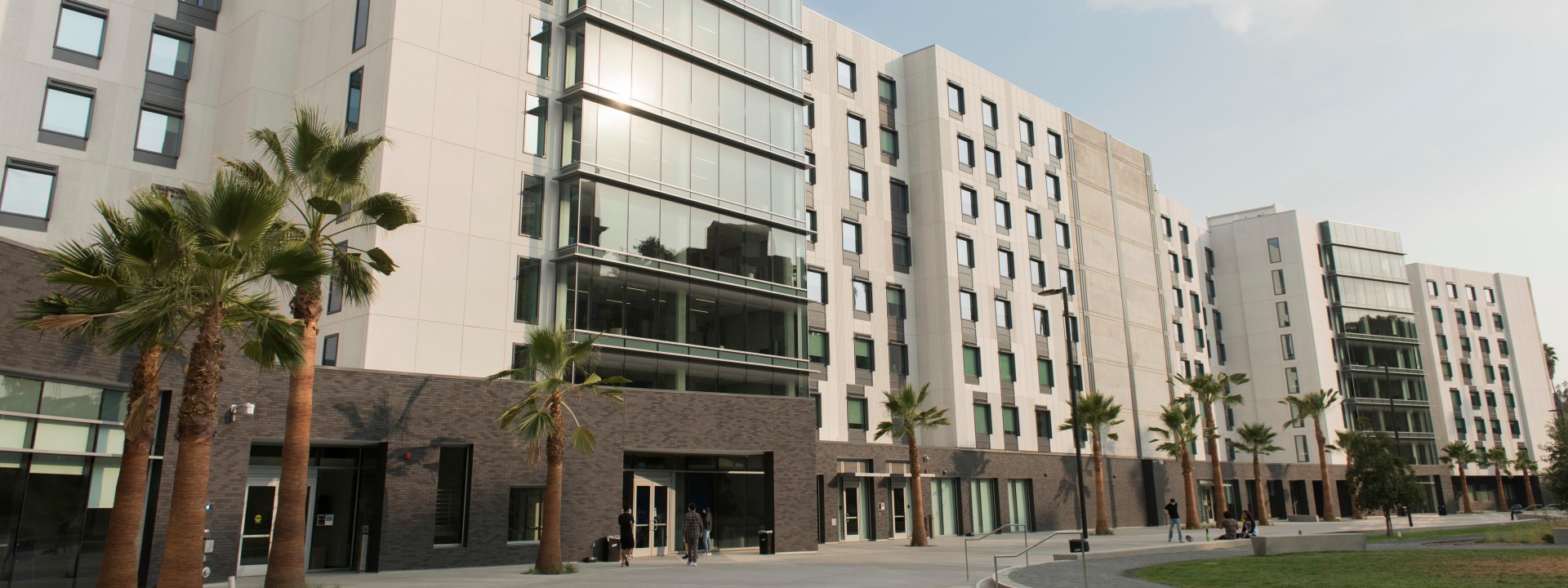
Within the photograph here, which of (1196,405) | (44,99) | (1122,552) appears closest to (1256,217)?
(1196,405)

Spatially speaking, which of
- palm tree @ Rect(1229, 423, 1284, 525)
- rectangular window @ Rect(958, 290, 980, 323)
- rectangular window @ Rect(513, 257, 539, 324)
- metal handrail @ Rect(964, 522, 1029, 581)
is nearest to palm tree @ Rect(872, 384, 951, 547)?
metal handrail @ Rect(964, 522, 1029, 581)

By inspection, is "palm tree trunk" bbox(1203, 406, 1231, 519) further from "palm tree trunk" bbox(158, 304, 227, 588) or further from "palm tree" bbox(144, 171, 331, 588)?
"palm tree trunk" bbox(158, 304, 227, 588)

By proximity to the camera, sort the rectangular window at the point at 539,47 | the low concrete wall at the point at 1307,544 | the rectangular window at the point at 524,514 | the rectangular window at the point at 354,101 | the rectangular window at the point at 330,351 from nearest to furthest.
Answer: the rectangular window at the point at 330,351
the rectangular window at the point at 524,514
the rectangular window at the point at 354,101
the low concrete wall at the point at 1307,544
the rectangular window at the point at 539,47

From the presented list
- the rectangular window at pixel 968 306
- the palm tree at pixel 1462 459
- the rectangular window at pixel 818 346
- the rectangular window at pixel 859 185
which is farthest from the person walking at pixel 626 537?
the palm tree at pixel 1462 459

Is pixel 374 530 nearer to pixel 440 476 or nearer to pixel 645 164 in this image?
pixel 440 476

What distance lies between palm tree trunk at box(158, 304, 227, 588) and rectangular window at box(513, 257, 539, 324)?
15195mm

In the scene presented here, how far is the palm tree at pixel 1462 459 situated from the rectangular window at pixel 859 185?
7260 cm

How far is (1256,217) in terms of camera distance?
3494 inches

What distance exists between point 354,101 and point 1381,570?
30162 mm

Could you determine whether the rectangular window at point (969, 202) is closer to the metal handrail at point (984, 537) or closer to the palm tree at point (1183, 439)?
the metal handrail at point (984, 537)

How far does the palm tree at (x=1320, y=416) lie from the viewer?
71.3 metres

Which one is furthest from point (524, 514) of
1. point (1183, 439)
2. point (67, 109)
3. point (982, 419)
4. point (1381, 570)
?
point (1183, 439)

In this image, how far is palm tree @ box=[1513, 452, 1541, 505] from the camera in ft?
327

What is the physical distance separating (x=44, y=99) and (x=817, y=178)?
2989 cm
